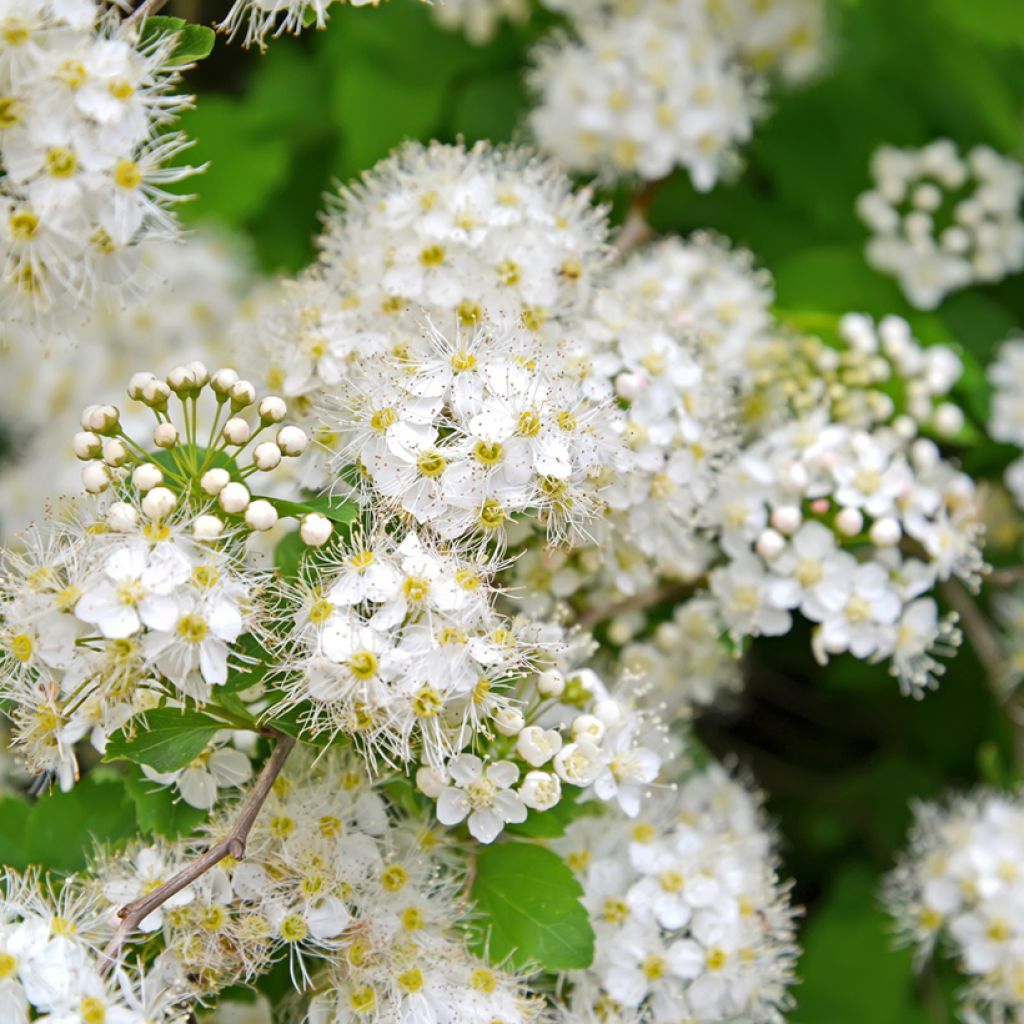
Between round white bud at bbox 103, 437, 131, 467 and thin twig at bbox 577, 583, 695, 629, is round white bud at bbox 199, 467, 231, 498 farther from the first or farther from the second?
thin twig at bbox 577, 583, 695, 629

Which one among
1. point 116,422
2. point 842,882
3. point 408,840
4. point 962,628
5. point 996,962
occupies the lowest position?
point 842,882

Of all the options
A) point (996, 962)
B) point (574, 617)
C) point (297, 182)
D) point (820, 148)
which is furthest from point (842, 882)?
point (297, 182)

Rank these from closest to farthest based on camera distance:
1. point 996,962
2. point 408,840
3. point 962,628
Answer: point 408,840 < point 996,962 < point 962,628

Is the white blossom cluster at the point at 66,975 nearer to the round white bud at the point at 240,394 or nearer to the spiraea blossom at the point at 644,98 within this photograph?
the round white bud at the point at 240,394

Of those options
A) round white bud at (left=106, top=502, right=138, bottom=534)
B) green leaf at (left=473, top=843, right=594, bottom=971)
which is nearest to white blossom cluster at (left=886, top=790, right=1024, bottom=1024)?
green leaf at (left=473, top=843, right=594, bottom=971)

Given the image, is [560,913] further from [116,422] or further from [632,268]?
[632,268]

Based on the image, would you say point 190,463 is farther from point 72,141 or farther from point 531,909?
point 531,909

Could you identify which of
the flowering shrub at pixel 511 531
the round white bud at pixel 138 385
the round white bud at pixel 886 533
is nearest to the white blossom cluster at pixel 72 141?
the flowering shrub at pixel 511 531
